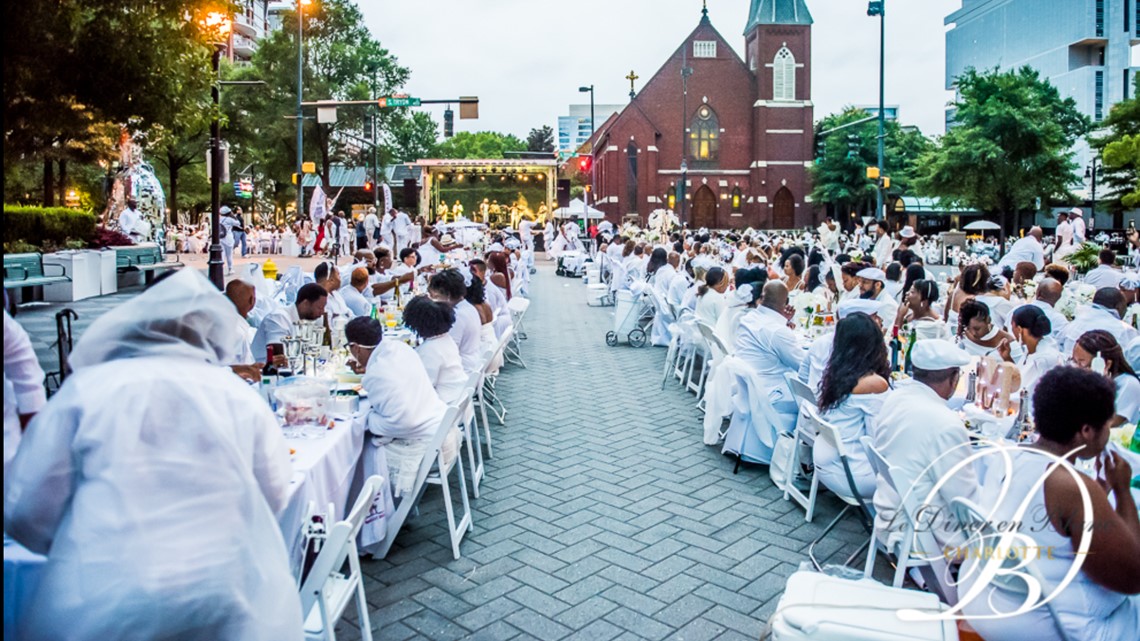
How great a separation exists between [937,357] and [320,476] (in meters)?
2.78

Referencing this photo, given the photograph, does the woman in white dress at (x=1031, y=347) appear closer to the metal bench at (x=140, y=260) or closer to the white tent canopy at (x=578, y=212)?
the metal bench at (x=140, y=260)

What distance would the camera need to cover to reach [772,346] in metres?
7.14

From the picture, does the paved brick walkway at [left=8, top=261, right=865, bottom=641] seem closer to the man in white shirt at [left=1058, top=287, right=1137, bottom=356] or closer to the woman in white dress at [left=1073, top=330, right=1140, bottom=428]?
the woman in white dress at [left=1073, top=330, right=1140, bottom=428]

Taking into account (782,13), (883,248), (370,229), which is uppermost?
(782,13)

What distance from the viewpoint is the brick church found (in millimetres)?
57969

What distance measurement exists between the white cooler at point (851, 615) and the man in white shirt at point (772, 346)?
3.82 meters

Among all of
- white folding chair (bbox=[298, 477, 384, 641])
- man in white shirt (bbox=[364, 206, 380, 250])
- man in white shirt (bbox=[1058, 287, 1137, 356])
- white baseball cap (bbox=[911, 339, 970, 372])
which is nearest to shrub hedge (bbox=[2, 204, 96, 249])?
man in white shirt (bbox=[364, 206, 380, 250])

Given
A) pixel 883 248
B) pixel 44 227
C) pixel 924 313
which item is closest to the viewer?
pixel 924 313

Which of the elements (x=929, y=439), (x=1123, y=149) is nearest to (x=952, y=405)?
(x=929, y=439)

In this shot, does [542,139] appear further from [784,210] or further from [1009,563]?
[1009,563]

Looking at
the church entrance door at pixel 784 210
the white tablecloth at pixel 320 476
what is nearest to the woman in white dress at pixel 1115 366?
the white tablecloth at pixel 320 476

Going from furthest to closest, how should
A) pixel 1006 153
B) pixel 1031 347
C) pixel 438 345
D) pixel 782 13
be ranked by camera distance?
pixel 782 13, pixel 1006 153, pixel 438 345, pixel 1031 347

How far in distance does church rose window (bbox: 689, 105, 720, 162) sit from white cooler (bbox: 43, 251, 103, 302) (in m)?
45.7

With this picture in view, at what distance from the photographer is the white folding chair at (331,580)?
3.06 meters
